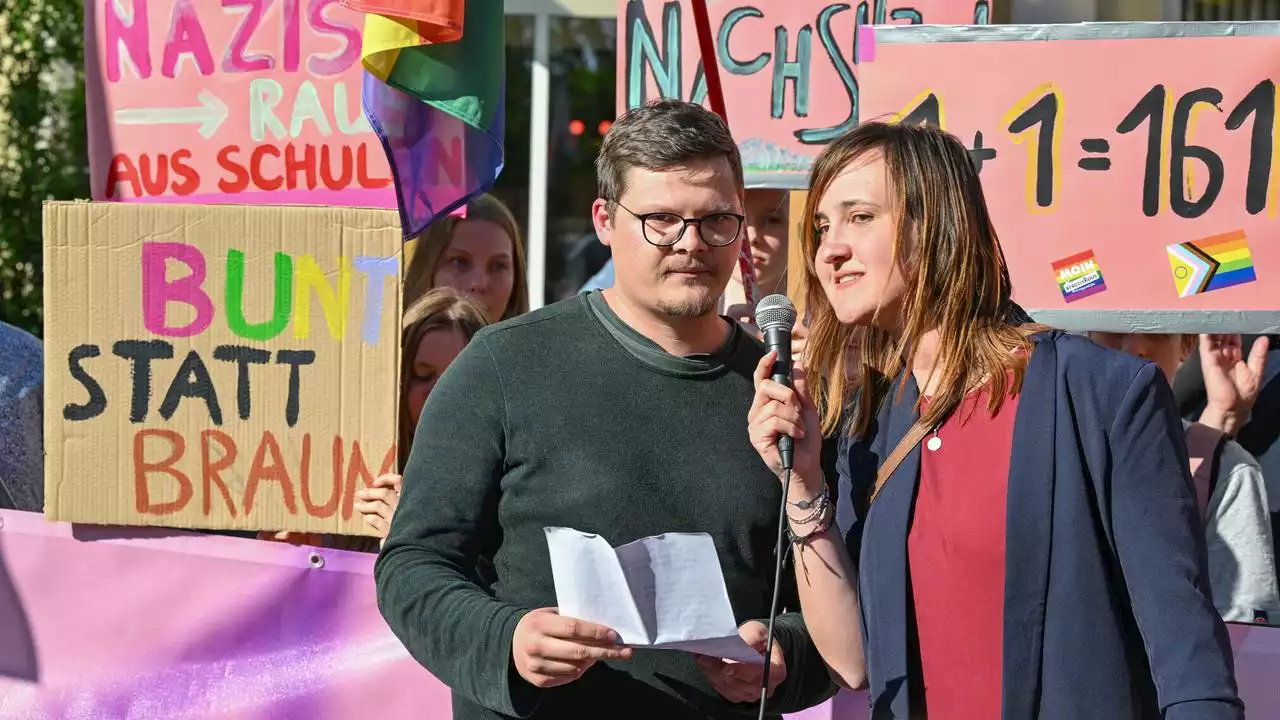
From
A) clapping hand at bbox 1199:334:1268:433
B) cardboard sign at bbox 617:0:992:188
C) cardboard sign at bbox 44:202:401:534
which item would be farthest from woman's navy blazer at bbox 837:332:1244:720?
clapping hand at bbox 1199:334:1268:433

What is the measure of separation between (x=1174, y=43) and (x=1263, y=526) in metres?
1.15

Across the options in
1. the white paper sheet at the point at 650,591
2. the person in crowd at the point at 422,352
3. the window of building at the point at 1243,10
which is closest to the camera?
the white paper sheet at the point at 650,591

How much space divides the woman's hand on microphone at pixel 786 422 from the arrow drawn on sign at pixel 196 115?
7.39 ft

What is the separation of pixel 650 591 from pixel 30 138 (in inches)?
A: 264

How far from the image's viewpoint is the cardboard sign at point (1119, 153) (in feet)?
11.3

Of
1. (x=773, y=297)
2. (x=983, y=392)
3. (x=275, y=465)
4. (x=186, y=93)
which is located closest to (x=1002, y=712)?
(x=983, y=392)

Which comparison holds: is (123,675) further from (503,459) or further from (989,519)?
(989,519)

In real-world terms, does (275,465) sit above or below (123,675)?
above

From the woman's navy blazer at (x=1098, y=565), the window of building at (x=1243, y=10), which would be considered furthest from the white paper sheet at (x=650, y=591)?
the window of building at (x=1243, y=10)

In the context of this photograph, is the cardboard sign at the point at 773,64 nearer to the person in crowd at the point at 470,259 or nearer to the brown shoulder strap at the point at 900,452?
the person in crowd at the point at 470,259

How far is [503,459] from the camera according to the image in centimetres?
250

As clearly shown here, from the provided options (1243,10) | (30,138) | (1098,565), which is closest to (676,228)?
(1098,565)

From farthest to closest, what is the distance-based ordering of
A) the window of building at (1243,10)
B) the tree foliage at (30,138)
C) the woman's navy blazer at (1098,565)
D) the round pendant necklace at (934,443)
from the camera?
the tree foliage at (30,138), the window of building at (1243,10), the round pendant necklace at (934,443), the woman's navy blazer at (1098,565)

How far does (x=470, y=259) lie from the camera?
4.68 metres
